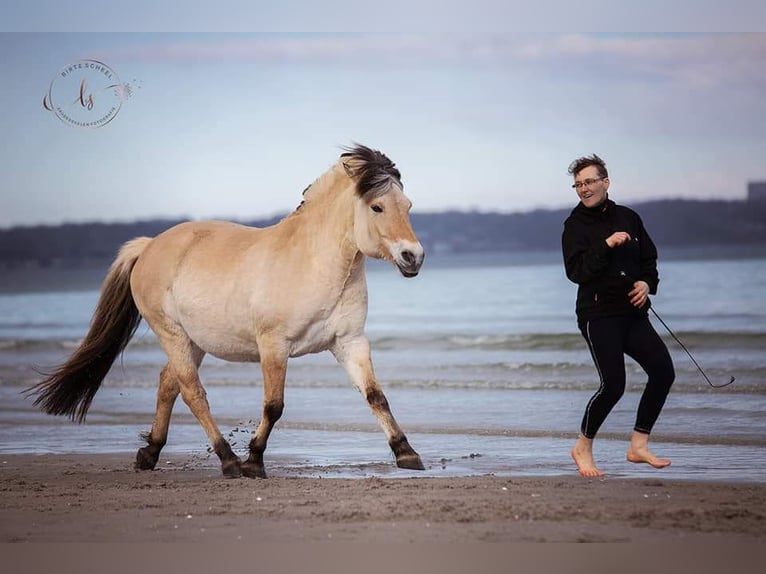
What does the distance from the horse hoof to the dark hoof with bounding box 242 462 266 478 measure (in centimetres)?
3

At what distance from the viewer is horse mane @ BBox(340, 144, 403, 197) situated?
4.32m

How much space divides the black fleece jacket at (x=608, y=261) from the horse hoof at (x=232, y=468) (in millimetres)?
1522

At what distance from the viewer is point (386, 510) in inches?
149

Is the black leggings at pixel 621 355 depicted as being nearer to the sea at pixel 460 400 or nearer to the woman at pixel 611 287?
the woman at pixel 611 287

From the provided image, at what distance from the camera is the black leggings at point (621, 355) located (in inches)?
163

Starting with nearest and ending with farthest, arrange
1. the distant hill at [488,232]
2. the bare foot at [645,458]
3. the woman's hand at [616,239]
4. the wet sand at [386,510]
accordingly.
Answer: the wet sand at [386,510], the woman's hand at [616,239], the bare foot at [645,458], the distant hill at [488,232]

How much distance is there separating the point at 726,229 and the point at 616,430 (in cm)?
1144

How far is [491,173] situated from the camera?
1357 cm

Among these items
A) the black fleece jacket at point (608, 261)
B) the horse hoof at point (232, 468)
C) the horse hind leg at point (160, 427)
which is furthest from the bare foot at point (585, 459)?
the horse hind leg at point (160, 427)

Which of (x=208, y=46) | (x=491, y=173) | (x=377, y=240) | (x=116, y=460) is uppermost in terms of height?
(x=208, y=46)

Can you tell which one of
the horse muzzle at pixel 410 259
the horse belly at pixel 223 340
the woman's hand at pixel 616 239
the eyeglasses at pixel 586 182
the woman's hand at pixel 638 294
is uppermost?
the eyeglasses at pixel 586 182

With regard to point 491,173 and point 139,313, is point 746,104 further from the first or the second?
point 139,313

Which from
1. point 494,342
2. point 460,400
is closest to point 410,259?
point 460,400

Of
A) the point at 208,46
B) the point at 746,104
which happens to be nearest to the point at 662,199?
the point at 746,104
